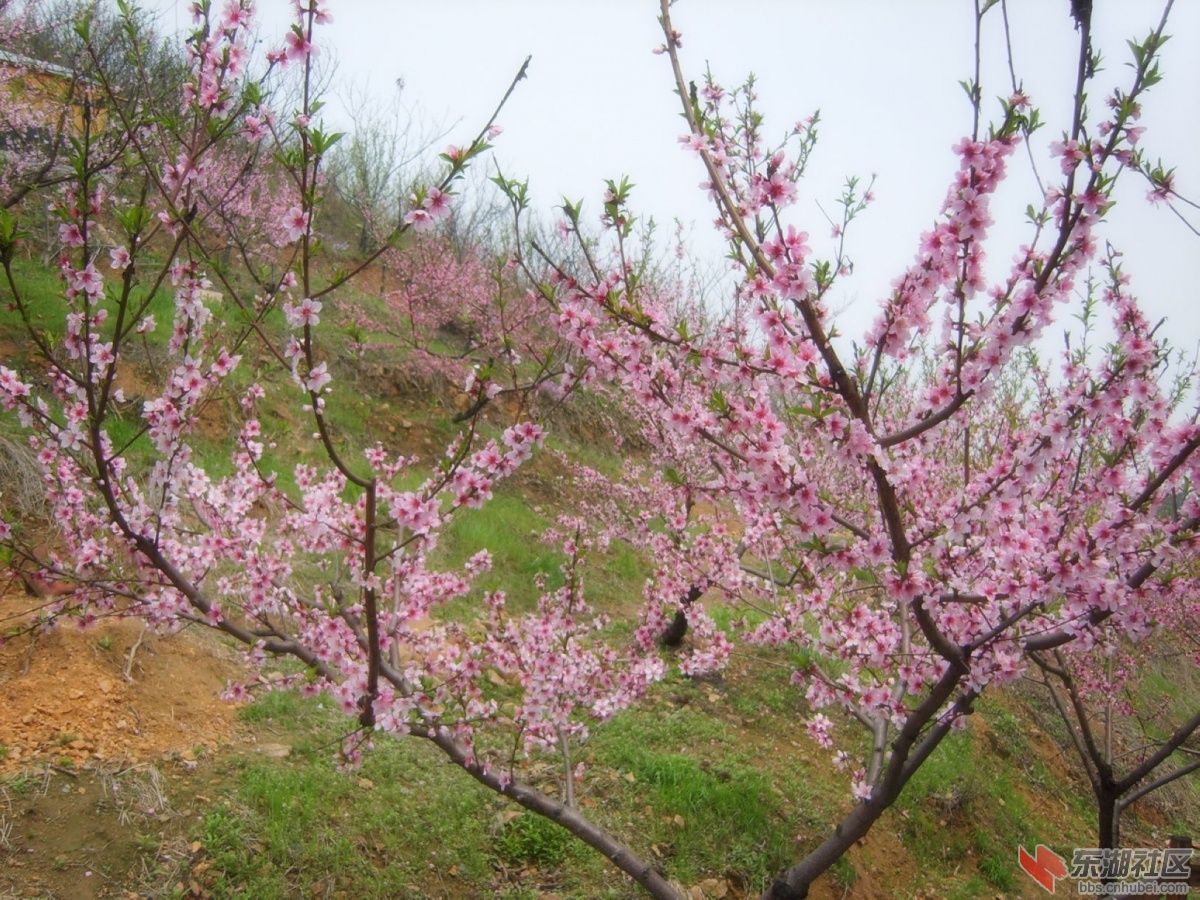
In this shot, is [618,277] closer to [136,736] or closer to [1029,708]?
[136,736]

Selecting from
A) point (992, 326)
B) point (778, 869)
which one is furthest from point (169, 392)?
point (778, 869)

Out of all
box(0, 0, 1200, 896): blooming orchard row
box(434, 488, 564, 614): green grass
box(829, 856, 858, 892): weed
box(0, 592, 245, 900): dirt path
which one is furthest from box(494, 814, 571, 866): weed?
box(434, 488, 564, 614): green grass

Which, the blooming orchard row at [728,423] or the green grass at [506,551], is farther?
the green grass at [506,551]

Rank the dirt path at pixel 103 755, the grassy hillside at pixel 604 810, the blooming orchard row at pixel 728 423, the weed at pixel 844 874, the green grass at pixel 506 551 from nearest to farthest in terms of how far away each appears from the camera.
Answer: the blooming orchard row at pixel 728 423, the dirt path at pixel 103 755, the grassy hillside at pixel 604 810, the weed at pixel 844 874, the green grass at pixel 506 551

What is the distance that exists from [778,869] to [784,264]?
4.00 m

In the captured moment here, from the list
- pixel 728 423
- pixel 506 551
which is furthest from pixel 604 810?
pixel 506 551

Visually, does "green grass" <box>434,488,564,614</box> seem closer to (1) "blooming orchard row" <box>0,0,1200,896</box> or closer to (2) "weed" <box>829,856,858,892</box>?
(2) "weed" <box>829,856,858,892</box>

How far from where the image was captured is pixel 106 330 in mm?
8133

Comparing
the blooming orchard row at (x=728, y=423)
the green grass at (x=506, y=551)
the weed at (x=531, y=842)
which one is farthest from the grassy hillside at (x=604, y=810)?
the blooming orchard row at (x=728, y=423)

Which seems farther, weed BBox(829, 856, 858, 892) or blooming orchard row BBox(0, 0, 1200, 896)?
weed BBox(829, 856, 858, 892)

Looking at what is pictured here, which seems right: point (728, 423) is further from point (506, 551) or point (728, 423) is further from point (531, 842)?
point (506, 551)

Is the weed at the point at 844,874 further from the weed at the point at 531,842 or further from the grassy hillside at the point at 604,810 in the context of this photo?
the weed at the point at 531,842

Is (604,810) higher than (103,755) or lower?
higher

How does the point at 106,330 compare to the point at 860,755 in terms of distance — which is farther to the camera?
the point at 106,330
